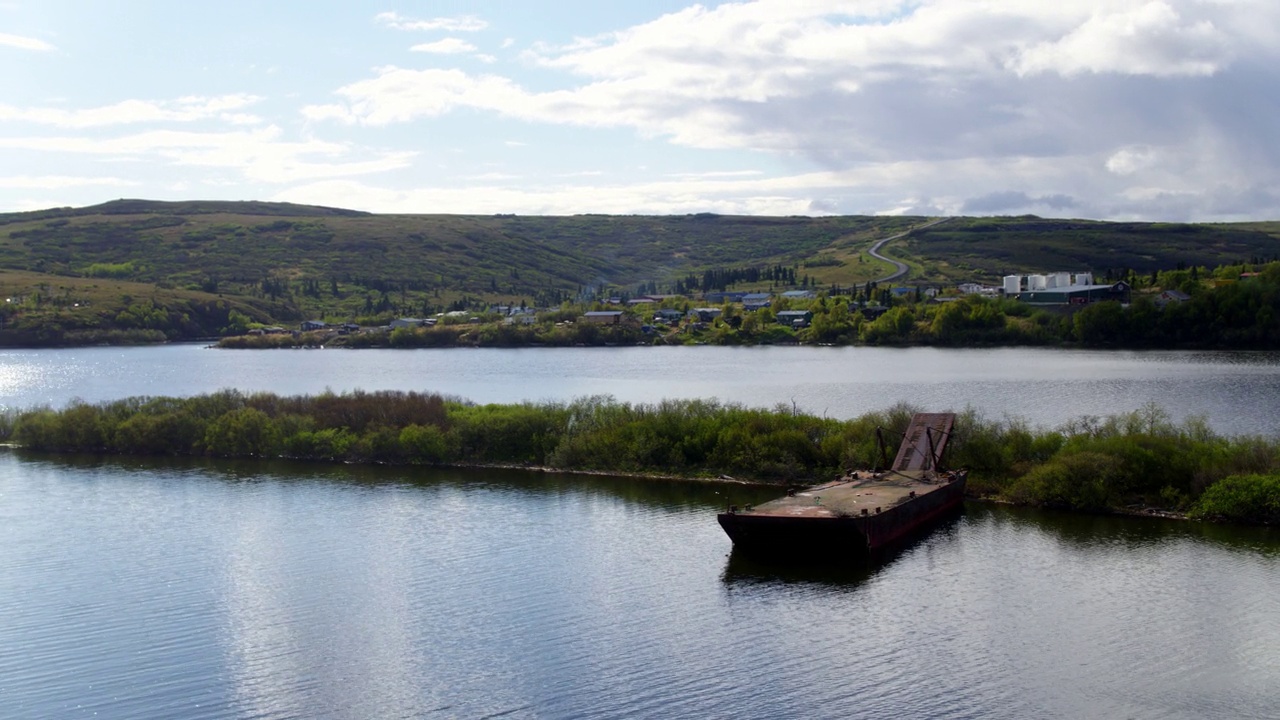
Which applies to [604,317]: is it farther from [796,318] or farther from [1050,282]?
[1050,282]

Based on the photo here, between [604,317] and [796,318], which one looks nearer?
[796,318]

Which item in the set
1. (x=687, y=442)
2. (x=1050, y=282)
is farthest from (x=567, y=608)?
(x=1050, y=282)

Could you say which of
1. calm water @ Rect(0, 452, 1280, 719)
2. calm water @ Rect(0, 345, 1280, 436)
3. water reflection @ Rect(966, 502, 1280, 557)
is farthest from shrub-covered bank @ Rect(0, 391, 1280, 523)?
calm water @ Rect(0, 345, 1280, 436)

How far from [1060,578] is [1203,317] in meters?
94.8

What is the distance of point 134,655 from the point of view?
94.0 ft

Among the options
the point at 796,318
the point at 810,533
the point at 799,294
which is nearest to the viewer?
the point at 810,533

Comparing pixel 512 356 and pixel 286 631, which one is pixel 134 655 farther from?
pixel 512 356

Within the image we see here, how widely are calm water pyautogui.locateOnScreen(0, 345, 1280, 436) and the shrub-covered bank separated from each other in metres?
9.59

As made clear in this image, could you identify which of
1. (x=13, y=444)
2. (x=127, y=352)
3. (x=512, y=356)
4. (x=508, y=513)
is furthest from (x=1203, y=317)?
(x=127, y=352)

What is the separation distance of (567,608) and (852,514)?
10.2 m

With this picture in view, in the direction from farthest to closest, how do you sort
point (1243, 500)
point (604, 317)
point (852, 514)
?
point (604, 317)
point (1243, 500)
point (852, 514)

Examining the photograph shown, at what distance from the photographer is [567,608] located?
32.0 m

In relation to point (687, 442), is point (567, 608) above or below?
below

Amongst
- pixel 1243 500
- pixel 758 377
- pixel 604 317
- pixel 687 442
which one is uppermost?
pixel 604 317
